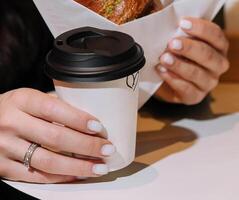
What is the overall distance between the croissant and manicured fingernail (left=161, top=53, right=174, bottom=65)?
0.29ft

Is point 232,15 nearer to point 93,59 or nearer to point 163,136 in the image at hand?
point 163,136

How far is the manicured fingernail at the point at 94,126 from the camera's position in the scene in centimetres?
67

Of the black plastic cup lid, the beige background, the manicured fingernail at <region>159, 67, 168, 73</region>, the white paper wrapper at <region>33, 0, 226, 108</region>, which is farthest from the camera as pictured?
the beige background

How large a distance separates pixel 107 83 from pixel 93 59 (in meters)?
0.04

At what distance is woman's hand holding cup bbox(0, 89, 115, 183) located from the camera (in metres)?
0.68

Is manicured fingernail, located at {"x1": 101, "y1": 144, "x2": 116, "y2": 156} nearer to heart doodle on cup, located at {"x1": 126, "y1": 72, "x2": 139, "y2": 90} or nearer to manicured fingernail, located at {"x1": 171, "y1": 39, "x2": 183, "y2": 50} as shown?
heart doodle on cup, located at {"x1": 126, "y1": 72, "x2": 139, "y2": 90}

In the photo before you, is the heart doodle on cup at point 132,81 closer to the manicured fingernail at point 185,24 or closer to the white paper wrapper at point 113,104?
the white paper wrapper at point 113,104

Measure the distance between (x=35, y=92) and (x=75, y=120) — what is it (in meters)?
0.09

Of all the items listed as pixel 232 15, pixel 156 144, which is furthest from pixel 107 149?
pixel 232 15

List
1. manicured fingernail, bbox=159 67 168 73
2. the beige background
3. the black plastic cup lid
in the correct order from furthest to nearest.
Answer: the beige background, manicured fingernail, bbox=159 67 168 73, the black plastic cup lid

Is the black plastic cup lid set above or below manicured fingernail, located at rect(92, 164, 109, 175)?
above

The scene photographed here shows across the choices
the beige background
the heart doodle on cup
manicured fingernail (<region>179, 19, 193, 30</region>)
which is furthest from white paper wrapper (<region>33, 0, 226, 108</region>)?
the beige background

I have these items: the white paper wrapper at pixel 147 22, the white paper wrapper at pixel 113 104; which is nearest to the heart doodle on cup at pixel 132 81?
the white paper wrapper at pixel 113 104

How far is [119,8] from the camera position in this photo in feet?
2.56
